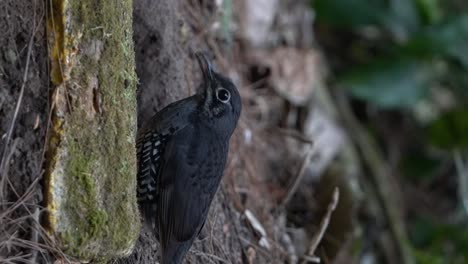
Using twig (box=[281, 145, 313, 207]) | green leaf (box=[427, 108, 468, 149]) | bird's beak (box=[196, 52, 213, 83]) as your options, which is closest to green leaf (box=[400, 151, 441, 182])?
green leaf (box=[427, 108, 468, 149])

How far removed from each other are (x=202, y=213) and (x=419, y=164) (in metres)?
5.28

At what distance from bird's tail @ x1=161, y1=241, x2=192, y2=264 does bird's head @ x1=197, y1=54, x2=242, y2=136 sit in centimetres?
85

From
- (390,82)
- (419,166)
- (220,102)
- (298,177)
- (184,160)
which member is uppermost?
(220,102)

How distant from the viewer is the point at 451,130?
368 inches

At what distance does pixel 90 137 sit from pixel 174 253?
113 cm

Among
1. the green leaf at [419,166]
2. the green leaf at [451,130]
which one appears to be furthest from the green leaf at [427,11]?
the green leaf at [419,166]

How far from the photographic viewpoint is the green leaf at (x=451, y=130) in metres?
9.18

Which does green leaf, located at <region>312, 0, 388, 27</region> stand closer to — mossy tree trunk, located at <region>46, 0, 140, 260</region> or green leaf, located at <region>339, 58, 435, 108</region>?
green leaf, located at <region>339, 58, 435, 108</region>

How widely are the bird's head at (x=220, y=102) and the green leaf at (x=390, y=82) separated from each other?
3350mm

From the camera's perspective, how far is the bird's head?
563 cm

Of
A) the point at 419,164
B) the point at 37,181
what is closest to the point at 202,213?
the point at 37,181

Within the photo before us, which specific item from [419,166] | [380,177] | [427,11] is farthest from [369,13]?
[419,166]

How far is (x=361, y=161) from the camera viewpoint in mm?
9375

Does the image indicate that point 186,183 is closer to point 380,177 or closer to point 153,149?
point 153,149
